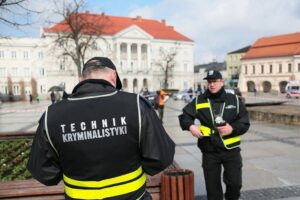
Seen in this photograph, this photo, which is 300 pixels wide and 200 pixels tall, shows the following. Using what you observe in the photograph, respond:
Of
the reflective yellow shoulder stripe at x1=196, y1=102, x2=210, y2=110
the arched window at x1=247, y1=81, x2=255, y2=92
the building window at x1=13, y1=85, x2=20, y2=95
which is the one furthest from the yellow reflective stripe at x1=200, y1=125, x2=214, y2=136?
the arched window at x1=247, y1=81, x2=255, y2=92

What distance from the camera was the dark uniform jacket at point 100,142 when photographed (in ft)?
6.42

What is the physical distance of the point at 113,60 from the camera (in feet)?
254

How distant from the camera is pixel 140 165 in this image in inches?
83.3

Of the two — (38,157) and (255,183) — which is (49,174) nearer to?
(38,157)

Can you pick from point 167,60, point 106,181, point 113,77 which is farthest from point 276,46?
point 106,181

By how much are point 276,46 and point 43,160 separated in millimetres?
82328

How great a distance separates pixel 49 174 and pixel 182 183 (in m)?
2.38

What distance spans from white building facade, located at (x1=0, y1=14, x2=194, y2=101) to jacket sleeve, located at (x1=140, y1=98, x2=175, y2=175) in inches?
2582

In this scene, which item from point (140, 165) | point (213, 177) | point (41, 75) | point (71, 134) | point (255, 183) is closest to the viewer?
point (71, 134)

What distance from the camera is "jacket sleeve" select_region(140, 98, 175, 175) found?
202cm

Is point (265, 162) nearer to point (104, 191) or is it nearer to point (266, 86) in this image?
point (104, 191)

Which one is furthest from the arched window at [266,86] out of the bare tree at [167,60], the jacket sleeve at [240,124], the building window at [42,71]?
the jacket sleeve at [240,124]

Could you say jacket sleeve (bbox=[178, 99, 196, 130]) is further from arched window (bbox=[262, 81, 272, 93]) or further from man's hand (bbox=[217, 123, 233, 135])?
arched window (bbox=[262, 81, 272, 93])

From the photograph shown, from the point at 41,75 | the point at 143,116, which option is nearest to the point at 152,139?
the point at 143,116
